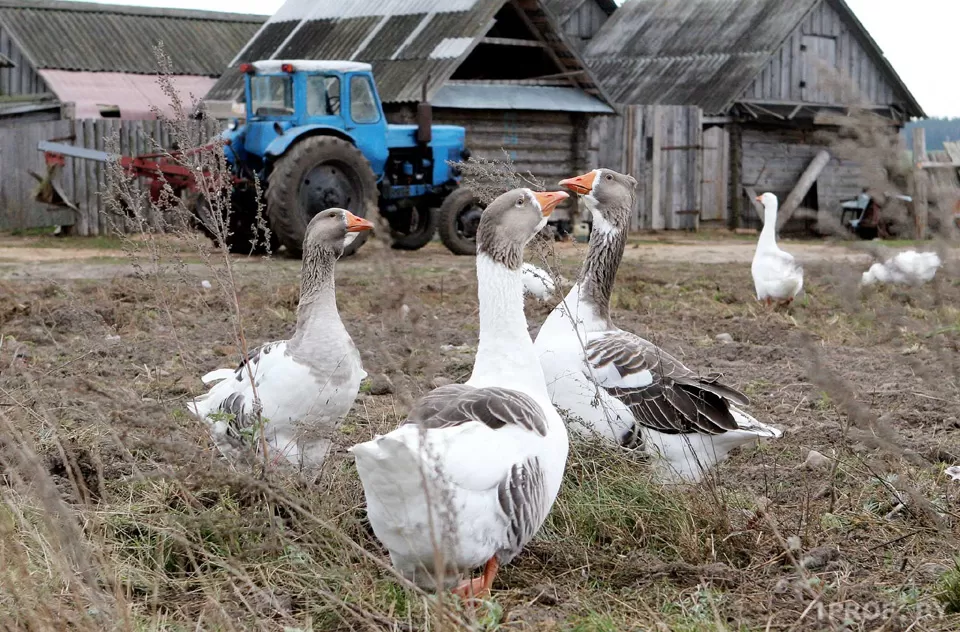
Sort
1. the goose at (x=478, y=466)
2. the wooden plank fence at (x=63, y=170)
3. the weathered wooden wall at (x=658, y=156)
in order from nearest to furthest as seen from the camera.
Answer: the goose at (x=478, y=466), the wooden plank fence at (x=63, y=170), the weathered wooden wall at (x=658, y=156)

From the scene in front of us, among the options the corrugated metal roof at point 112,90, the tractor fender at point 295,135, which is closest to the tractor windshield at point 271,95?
the tractor fender at point 295,135

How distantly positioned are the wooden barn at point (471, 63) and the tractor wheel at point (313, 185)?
435 centimetres

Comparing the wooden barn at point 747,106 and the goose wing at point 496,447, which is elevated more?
the wooden barn at point 747,106

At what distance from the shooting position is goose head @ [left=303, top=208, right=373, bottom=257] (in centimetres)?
548

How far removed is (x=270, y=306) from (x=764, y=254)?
4.74 metres

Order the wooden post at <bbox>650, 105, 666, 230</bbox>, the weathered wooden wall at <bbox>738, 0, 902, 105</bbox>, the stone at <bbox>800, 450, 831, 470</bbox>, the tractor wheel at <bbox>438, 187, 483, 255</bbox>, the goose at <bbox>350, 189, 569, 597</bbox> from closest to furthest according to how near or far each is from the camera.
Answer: the goose at <bbox>350, 189, 569, 597</bbox>
the stone at <bbox>800, 450, 831, 470</bbox>
the tractor wheel at <bbox>438, 187, 483, 255</bbox>
the wooden post at <bbox>650, 105, 666, 230</bbox>
the weathered wooden wall at <bbox>738, 0, 902, 105</bbox>

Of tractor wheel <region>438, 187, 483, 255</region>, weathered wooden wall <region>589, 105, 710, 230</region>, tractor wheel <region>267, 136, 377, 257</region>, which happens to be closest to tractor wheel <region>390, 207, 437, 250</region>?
tractor wheel <region>438, 187, 483, 255</region>

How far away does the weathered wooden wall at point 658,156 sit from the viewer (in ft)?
81.3

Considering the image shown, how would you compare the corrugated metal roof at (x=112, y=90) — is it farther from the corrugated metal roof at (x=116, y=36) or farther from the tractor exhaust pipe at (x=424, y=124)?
the tractor exhaust pipe at (x=424, y=124)

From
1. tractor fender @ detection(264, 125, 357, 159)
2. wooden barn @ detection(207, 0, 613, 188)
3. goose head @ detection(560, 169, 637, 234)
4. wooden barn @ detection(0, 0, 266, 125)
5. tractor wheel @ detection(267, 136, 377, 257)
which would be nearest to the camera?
goose head @ detection(560, 169, 637, 234)

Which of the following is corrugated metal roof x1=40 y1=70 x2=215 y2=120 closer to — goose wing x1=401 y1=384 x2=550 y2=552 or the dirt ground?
the dirt ground

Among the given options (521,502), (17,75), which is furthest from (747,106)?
(521,502)

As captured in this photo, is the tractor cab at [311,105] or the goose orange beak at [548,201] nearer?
the goose orange beak at [548,201]

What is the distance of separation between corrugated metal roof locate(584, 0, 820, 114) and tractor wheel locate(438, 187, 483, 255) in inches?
411
